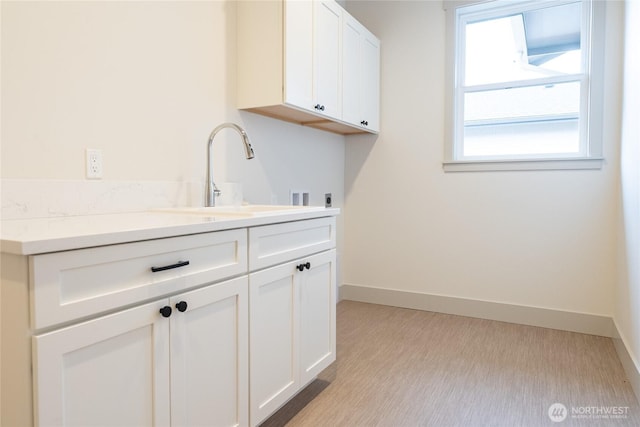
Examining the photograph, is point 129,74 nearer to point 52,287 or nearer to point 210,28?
point 210,28

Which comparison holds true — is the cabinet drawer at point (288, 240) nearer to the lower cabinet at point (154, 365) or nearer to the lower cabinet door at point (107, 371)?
the lower cabinet at point (154, 365)

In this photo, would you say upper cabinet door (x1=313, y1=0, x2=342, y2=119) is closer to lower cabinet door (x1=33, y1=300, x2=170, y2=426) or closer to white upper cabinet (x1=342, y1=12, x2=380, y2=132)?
white upper cabinet (x1=342, y1=12, x2=380, y2=132)

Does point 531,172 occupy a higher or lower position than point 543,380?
higher

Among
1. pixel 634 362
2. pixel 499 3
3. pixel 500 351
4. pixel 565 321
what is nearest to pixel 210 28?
pixel 499 3

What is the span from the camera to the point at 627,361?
6.88 feet

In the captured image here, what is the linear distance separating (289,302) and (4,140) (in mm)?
1129

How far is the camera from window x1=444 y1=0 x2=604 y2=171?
2.73 m

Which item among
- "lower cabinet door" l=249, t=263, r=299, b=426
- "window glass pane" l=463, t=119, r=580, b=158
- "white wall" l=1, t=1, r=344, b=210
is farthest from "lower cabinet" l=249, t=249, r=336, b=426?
"window glass pane" l=463, t=119, r=580, b=158

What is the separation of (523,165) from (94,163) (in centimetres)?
266

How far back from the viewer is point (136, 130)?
1736mm

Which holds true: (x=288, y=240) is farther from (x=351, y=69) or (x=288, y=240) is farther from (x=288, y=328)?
(x=351, y=69)

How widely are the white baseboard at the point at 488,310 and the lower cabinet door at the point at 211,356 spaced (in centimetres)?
212

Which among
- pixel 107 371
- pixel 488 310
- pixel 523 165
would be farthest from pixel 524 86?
pixel 107 371

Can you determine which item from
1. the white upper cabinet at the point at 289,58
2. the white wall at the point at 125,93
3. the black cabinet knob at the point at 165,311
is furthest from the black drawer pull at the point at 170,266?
the white upper cabinet at the point at 289,58
